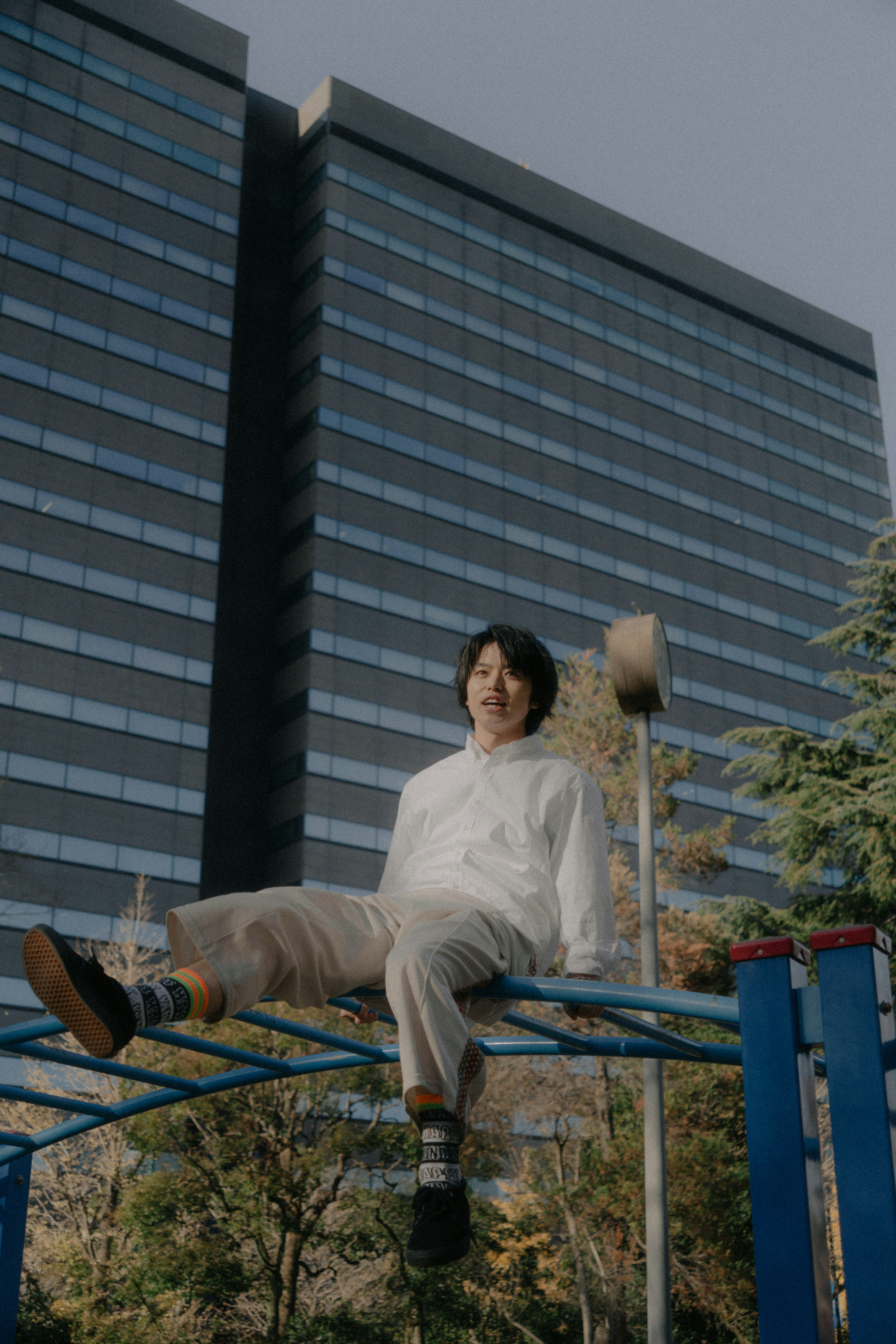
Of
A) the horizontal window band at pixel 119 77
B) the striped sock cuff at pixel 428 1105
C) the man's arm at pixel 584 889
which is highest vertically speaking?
the horizontal window band at pixel 119 77

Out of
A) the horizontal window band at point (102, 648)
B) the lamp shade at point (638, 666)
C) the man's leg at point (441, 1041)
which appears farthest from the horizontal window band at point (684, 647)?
the man's leg at point (441, 1041)

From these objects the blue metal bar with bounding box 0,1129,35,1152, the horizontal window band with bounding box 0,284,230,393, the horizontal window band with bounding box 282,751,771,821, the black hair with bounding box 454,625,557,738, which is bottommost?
the blue metal bar with bounding box 0,1129,35,1152

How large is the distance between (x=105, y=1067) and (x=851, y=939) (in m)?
2.05

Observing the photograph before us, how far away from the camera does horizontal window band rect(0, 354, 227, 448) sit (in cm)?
3238

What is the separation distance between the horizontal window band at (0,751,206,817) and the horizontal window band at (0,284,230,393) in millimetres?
11403

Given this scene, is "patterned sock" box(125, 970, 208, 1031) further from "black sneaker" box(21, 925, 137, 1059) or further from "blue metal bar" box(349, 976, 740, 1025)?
"blue metal bar" box(349, 976, 740, 1025)

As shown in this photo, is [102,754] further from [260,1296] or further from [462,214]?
[462,214]

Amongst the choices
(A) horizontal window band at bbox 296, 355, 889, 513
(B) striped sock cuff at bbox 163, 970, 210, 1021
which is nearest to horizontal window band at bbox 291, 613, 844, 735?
(A) horizontal window band at bbox 296, 355, 889, 513

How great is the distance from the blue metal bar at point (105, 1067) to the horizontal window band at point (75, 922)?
23.8 metres

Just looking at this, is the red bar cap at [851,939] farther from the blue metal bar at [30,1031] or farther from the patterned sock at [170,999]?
the blue metal bar at [30,1031]

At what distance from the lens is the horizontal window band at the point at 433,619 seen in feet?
116

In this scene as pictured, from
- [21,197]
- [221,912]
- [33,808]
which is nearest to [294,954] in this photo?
[221,912]

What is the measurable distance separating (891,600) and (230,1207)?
934cm

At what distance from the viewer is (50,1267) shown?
13.2 meters
